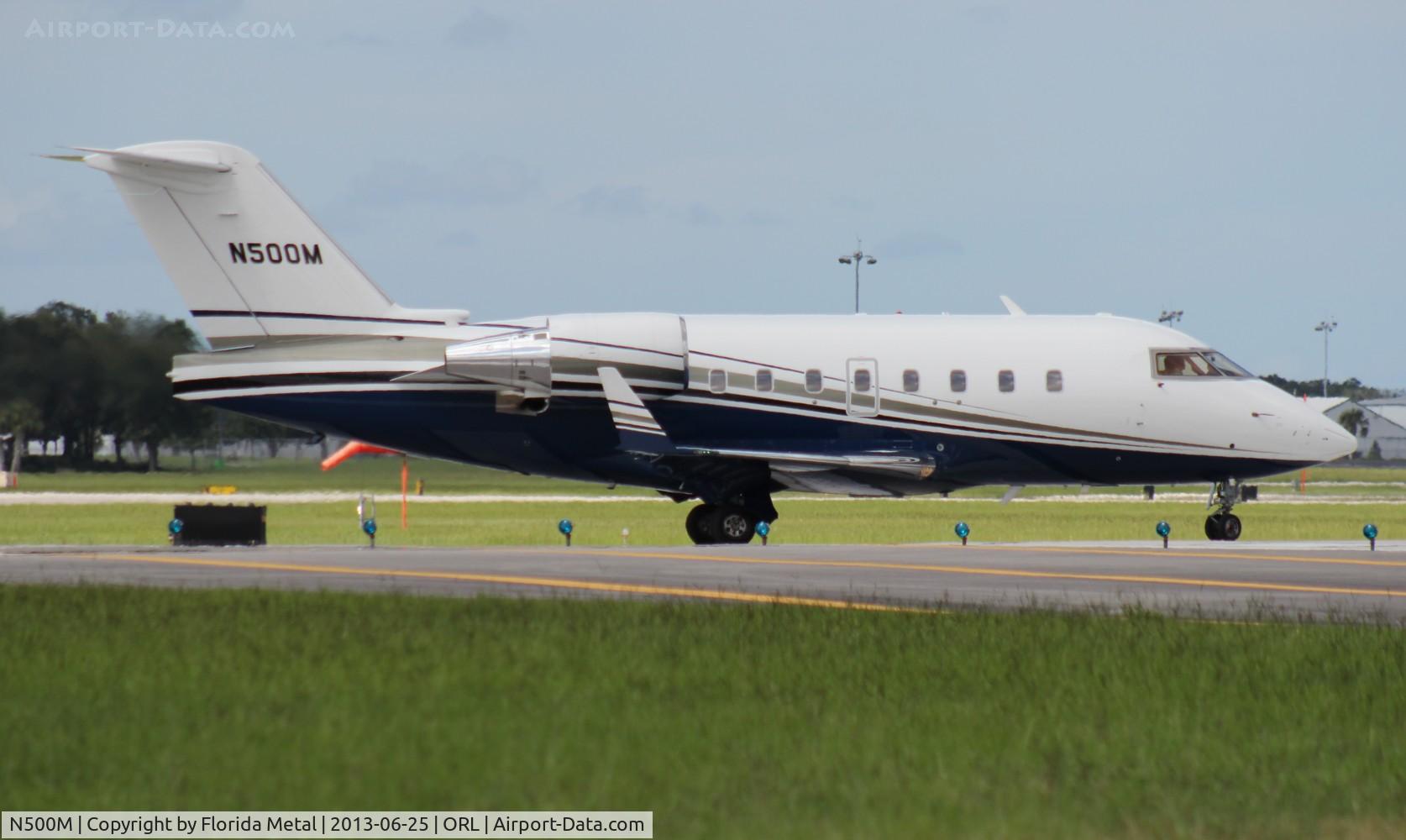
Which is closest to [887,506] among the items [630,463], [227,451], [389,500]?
[389,500]

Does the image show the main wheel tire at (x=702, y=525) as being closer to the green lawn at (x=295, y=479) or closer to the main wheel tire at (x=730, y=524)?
the main wheel tire at (x=730, y=524)

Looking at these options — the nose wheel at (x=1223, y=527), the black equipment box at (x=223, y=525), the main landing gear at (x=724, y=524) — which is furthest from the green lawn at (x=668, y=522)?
the main landing gear at (x=724, y=524)

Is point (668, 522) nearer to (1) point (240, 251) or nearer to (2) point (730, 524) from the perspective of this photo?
(2) point (730, 524)

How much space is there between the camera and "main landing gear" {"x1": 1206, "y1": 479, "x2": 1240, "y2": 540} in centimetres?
3059

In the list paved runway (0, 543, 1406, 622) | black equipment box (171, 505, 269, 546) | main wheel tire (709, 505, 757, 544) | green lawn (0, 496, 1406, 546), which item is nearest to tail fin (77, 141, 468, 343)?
black equipment box (171, 505, 269, 546)

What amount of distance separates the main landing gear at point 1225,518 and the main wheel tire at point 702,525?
30.2ft

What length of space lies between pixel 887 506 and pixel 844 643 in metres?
43.2

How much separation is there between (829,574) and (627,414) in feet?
27.0

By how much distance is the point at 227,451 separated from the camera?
198 feet

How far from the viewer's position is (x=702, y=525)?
29156 millimetres

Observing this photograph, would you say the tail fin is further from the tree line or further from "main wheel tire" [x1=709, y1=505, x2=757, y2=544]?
the tree line

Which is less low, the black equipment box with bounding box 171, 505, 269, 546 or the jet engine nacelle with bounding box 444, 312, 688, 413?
the jet engine nacelle with bounding box 444, 312, 688, 413

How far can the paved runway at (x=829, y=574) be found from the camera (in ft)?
54.9

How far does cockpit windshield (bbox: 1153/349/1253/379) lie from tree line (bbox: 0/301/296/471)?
24.0 metres
